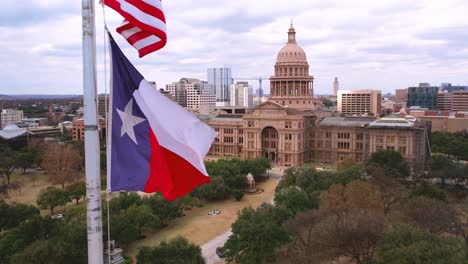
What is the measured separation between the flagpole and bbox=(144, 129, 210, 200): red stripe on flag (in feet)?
6.36

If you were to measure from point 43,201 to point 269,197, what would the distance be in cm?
3541

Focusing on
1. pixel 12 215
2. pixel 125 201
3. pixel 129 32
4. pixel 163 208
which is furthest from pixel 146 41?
pixel 125 201

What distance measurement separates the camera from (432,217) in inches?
1602

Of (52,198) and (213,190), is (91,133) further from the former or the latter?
(213,190)

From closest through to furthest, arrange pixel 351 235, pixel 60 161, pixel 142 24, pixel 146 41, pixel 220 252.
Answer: pixel 142 24 → pixel 146 41 → pixel 351 235 → pixel 220 252 → pixel 60 161

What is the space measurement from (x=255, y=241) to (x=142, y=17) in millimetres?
30043

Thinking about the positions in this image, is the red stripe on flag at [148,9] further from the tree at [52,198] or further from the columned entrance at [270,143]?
the columned entrance at [270,143]

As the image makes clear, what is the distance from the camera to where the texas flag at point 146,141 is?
501 inches

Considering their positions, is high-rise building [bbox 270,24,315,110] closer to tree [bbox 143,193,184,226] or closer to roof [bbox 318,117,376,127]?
roof [bbox 318,117,376,127]

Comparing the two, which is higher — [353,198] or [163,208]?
[353,198]

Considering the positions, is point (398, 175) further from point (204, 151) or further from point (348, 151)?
point (204, 151)

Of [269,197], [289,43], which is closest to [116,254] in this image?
[269,197]

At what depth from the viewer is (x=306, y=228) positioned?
1638 inches

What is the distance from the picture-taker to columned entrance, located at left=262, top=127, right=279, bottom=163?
102 metres
